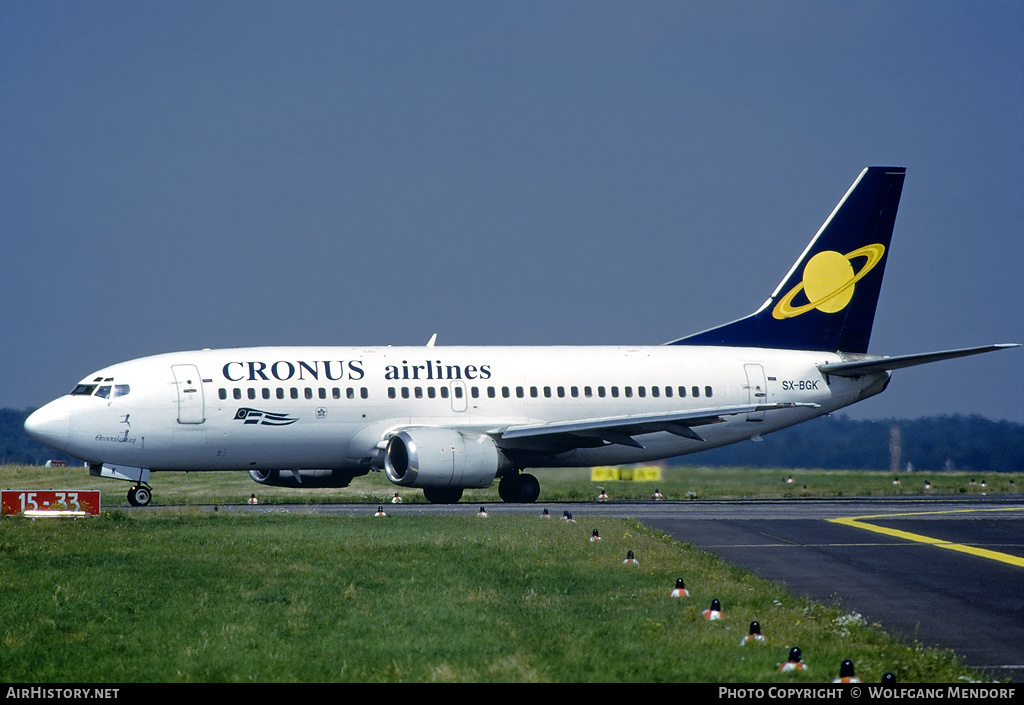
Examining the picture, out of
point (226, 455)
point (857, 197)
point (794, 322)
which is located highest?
point (857, 197)

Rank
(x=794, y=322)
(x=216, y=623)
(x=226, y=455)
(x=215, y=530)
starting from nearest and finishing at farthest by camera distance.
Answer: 1. (x=216, y=623)
2. (x=215, y=530)
3. (x=226, y=455)
4. (x=794, y=322)

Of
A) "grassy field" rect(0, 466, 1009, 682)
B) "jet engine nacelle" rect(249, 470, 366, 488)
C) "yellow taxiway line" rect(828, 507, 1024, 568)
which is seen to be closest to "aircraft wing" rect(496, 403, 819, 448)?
"yellow taxiway line" rect(828, 507, 1024, 568)

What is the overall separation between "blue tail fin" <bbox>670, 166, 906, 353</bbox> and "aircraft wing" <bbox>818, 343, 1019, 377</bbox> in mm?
1297

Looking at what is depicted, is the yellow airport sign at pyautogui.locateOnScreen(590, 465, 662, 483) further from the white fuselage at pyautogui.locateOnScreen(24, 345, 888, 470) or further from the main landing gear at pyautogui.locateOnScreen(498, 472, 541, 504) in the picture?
the main landing gear at pyautogui.locateOnScreen(498, 472, 541, 504)

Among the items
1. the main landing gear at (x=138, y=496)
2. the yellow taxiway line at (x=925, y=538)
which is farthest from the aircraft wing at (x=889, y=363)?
the main landing gear at (x=138, y=496)

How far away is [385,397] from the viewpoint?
110 ft

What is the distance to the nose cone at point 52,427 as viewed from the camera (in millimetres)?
30641

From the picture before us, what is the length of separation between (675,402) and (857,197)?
9.72m

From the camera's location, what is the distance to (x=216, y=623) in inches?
516

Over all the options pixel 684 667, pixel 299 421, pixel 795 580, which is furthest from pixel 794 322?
pixel 684 667

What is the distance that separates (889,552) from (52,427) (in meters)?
21.3

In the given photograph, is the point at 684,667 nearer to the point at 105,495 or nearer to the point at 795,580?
the point at 795,580

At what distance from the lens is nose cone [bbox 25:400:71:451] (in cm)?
3064

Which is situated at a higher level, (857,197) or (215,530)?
(857,197)
